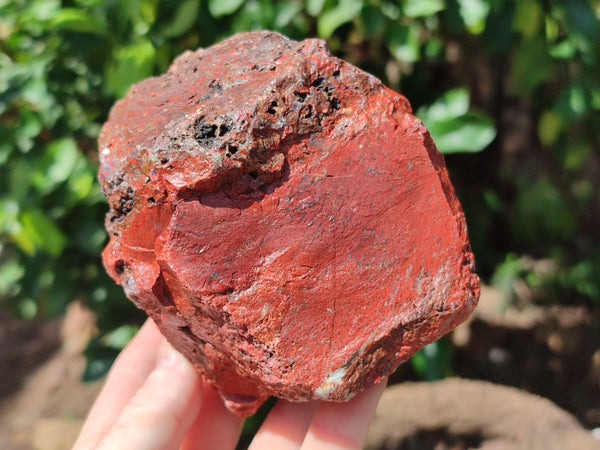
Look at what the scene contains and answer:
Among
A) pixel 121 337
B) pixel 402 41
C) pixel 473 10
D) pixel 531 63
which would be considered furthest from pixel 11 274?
pixel 531 63

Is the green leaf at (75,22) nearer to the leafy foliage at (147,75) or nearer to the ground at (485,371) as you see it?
the leafy foliage at (147,75)

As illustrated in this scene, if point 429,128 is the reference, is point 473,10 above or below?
above

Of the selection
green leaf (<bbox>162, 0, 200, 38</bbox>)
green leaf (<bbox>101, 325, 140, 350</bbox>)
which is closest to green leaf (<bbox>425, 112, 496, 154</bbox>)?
green leaf (<bbox>162, 0, 200, 38</bbox>)

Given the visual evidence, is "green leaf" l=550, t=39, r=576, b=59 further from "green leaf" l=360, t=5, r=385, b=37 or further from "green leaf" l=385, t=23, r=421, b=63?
"green leaf" l=360, t=5, r=385, b=37

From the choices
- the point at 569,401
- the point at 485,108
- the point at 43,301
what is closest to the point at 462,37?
the point at 485,108

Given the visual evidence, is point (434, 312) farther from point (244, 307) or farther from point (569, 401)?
point (569, 401)

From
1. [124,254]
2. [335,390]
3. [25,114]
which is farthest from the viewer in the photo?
[25,114]

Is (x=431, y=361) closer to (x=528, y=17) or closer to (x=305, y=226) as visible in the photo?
(x=305, y=226)
